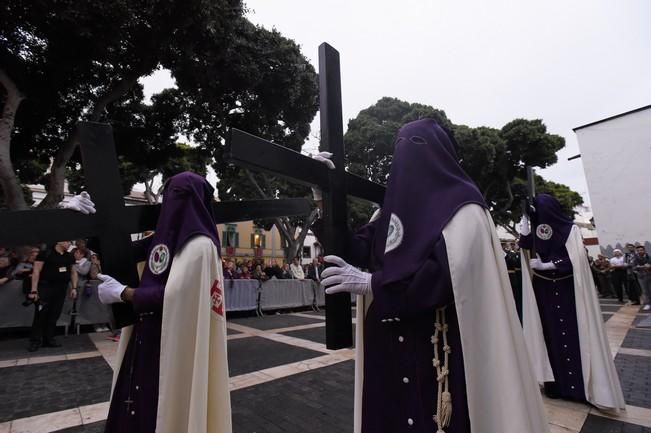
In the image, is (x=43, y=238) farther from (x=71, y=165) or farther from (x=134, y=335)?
(x=71, y=165)

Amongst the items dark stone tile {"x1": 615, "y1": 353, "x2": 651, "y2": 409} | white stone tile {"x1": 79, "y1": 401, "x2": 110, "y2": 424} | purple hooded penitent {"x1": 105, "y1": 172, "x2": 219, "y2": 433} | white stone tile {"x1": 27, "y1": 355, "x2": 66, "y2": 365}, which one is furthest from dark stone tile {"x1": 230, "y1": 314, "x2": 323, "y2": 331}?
purple hooded penitent {"x1": 105, "y1": 172, "x2": 219, "y2": 433}

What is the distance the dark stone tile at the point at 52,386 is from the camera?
381cm

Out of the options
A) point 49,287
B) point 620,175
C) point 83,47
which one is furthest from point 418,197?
point 620,175

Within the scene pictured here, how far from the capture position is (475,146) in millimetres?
20219

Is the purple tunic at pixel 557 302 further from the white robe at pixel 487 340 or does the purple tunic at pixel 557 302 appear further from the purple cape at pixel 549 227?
the white robe at pixel 487 340

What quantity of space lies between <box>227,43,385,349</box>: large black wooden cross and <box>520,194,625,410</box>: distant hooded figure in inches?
132

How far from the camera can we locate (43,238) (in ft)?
5.68

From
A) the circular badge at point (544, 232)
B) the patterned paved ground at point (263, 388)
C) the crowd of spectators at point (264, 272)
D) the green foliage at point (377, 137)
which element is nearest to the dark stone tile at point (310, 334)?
the patterned paved ground at point (263, 388)

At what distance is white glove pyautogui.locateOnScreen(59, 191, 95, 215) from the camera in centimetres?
190

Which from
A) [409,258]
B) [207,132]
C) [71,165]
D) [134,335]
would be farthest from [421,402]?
[71,165]

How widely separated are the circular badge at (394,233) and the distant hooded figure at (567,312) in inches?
139

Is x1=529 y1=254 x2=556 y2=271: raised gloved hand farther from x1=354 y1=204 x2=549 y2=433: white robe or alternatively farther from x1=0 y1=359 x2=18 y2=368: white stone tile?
x1=0 y1=359 x2=18 y2=368: white stone tile

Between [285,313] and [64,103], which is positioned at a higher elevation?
[64,103]

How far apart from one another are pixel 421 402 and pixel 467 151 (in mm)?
20956
